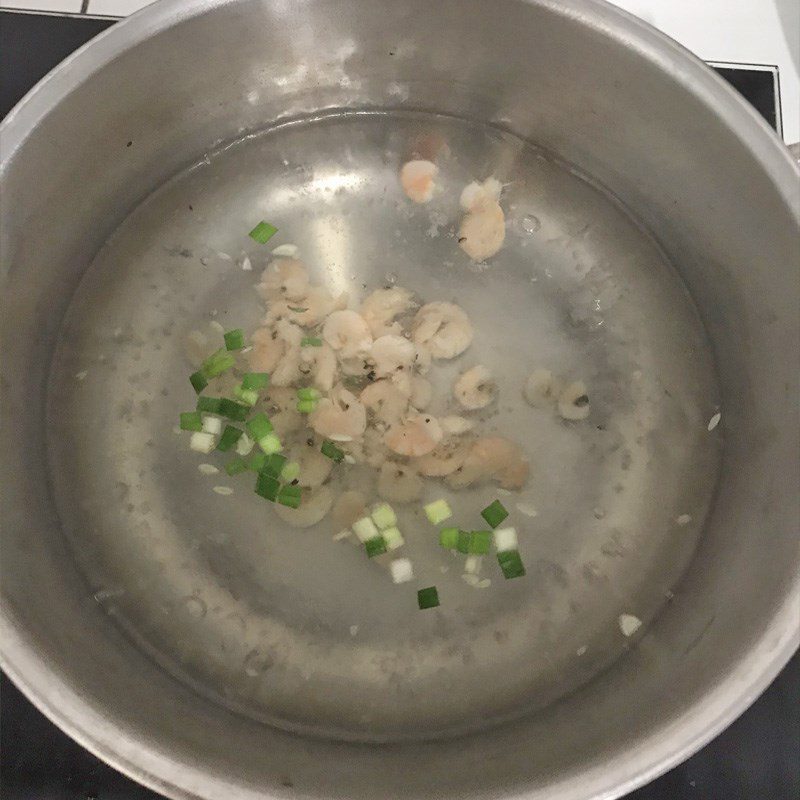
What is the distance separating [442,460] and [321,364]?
0.72 feet

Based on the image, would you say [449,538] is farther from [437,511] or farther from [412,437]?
[412,437]

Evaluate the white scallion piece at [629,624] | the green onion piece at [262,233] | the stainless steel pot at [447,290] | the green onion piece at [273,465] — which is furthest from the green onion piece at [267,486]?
the white scallion piece at [629,624]

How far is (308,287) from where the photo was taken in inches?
40.1

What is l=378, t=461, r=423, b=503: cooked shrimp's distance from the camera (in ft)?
3.08

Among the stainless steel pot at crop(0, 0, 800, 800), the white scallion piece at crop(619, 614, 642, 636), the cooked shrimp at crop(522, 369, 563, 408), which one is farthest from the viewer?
the cooked shrimp at crop(522, 369, 563, 408)

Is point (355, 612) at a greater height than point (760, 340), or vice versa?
point (760, 340)

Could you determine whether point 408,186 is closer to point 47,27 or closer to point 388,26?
point 388,26

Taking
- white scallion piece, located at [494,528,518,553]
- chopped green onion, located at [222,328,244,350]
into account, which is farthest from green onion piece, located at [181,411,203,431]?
white scallion piece, located at [494,528,518,553]

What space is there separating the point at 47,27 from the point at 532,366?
848 millimetres

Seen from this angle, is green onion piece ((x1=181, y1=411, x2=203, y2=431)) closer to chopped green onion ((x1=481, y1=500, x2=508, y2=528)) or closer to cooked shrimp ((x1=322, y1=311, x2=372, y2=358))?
cooked shrimp ((x1=322, y1=311, x2=372, y2=358))

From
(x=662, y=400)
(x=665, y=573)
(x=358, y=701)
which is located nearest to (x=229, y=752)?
(x=358, y=701)

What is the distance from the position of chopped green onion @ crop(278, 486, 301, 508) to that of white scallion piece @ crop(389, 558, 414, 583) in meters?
0.15

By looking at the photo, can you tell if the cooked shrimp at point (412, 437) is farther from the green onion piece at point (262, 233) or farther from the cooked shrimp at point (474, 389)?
the green onion piece at point (262, 233)

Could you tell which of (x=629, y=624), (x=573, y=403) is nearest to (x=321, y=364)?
(x=573, y=403)
